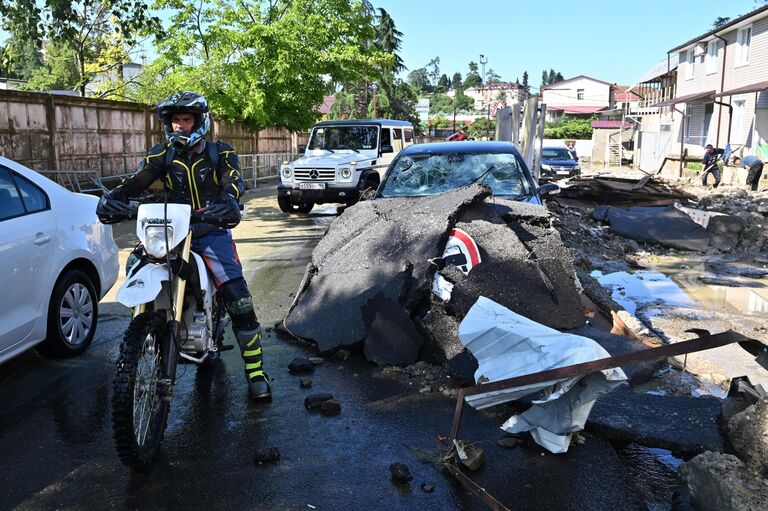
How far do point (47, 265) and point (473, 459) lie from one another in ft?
11.2

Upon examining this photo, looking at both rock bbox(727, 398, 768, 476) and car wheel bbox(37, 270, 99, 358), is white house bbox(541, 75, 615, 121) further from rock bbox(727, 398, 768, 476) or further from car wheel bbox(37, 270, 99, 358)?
rock bbox(727, 398, 768, 476)

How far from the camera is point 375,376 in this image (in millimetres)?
5113

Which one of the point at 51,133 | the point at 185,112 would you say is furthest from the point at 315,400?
the point at 51,133

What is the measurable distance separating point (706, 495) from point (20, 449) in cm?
366

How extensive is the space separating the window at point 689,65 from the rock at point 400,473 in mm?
40752

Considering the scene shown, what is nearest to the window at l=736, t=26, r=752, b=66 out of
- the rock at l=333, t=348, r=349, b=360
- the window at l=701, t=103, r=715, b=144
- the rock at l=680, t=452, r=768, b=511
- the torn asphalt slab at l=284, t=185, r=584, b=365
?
the window at l=701, t=103, r=715, b=144

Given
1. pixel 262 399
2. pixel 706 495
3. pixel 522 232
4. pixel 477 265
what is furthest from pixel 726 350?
pixel 262 399

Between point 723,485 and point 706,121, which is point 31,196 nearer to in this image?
point 723,485

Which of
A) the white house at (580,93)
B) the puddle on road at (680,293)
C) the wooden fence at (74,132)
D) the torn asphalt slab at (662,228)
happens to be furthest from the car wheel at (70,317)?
the white house at (580,93)

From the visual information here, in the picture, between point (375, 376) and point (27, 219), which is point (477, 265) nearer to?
point (375, 376)

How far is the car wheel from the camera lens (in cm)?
519

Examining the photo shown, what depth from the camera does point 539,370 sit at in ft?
11.5

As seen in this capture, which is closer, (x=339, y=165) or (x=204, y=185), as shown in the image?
(x=204, y=185)

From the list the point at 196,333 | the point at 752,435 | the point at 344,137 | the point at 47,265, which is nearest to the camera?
the point at 752,435
